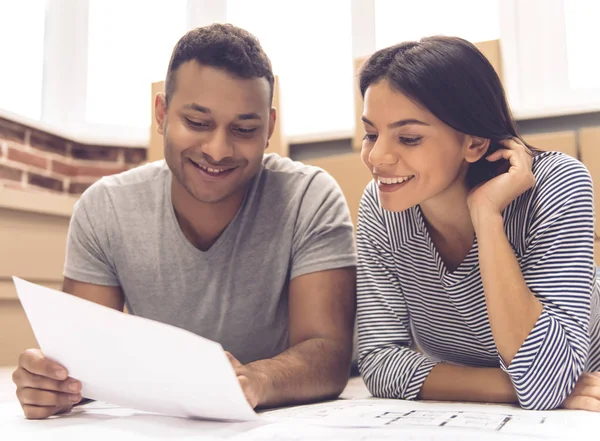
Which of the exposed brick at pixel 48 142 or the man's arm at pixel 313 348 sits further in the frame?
the exposed brick at pixel 48 142

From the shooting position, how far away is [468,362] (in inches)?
42.1

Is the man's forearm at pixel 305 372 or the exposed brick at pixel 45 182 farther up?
the exposed brick at pixel 45 182

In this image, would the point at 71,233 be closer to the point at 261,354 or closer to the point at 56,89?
the point at 261,354

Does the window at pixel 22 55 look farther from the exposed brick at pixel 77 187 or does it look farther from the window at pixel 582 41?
the window at pixel 582 41

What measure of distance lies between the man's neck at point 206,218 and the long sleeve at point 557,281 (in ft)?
1.75

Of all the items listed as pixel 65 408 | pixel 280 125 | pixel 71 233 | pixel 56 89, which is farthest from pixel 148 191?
pixel 56 89

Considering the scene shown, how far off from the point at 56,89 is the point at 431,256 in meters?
2.00

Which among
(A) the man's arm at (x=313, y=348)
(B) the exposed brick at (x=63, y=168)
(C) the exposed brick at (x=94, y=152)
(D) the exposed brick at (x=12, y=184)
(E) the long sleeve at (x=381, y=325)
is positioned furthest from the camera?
(C) the exposed brick at (x=94, y=152)

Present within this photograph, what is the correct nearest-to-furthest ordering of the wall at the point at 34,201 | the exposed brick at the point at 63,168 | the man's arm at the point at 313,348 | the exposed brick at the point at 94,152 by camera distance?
the man's arm at the point at 313,348 → the wall at the point at 34,201 → the exposed brick at the point at 63,168 → the exposed brick at the point at 94,152

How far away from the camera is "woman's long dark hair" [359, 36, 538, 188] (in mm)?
876

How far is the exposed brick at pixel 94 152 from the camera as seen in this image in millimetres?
2455

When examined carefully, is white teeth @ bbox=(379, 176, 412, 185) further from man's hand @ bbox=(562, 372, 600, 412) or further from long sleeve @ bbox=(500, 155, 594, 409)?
man's hand @ bbox=(562, 372, 600, 412)

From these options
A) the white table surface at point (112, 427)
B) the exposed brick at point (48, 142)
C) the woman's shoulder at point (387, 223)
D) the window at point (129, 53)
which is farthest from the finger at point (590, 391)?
the window at point (129, 53)

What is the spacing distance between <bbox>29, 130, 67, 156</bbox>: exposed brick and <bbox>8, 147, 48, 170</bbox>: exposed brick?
0.12 ft
